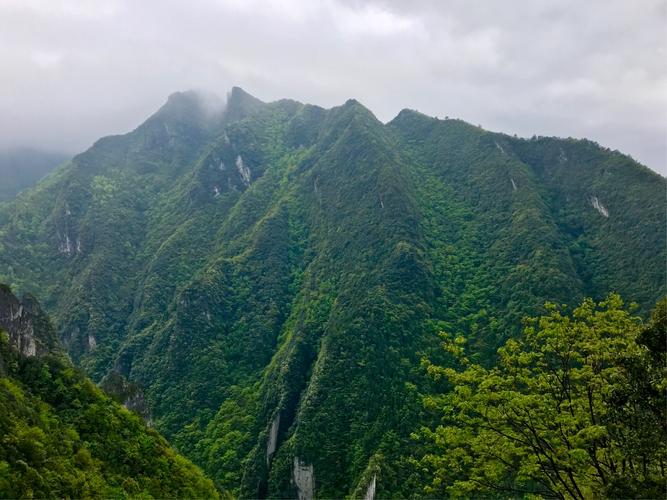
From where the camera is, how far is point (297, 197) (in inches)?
5738

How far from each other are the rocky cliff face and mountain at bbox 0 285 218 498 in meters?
0.08

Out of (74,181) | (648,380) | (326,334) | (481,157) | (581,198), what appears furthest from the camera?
(74,181)

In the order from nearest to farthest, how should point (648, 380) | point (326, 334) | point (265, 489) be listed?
point (648, 380) → point (265, 489) → point (326, 334)

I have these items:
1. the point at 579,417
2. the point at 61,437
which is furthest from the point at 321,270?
the point at 579,417

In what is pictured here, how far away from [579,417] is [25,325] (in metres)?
39.0

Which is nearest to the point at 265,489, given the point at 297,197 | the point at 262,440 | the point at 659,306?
the point at 262,440

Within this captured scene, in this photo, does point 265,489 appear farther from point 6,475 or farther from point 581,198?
point 581,198

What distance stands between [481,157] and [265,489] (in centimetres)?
10151

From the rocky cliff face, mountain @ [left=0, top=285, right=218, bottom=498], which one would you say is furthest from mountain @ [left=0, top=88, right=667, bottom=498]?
mountain @ [left=0, top=285, right=218, bottom=498]

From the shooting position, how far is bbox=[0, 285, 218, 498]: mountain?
882 inches

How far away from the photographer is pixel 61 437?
2731cm

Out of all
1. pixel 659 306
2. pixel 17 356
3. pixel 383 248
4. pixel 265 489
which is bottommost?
pixel 265 489

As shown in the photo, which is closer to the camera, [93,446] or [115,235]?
[93,446]

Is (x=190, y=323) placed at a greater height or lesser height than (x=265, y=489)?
greater
